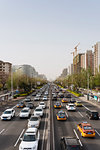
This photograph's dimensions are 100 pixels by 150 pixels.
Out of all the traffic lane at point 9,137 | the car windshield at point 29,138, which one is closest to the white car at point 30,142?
the car windshield at point 29,138

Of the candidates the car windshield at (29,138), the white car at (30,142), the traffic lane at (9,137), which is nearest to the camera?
the white car at (30,142)

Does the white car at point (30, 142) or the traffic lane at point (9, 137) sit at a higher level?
the white car at point (30, 142)

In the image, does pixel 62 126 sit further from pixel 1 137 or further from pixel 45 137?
pixel 1 137

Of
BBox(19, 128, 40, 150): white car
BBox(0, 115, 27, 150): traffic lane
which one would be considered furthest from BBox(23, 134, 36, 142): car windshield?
BBox(0, 115, 27, 150): traffic lane

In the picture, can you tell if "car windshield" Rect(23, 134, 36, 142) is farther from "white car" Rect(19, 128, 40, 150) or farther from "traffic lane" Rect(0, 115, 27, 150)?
"traffic lane" Rect(0, 115, 27, 150)

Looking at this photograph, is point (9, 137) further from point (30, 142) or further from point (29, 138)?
point (30, 142)

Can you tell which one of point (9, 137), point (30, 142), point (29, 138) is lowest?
point (9, 137)

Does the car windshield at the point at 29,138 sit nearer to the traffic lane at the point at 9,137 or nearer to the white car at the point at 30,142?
the white car at the point at 30,142

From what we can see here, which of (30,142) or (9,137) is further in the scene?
(9,137)

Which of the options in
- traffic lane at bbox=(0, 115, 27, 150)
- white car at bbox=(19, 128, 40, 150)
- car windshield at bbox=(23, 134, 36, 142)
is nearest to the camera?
white car at bbox=(19, 128, 40, 150)

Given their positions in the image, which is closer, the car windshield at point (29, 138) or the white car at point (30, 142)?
the white car at point (30, 142)

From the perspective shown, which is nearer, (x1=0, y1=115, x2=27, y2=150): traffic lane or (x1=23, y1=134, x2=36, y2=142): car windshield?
(x1=23, y1=134, x2=36, y2=142): car windshield

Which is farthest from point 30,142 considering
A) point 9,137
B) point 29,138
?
point 9,137

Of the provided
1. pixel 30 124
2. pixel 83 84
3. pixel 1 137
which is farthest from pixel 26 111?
pixel 83 84
